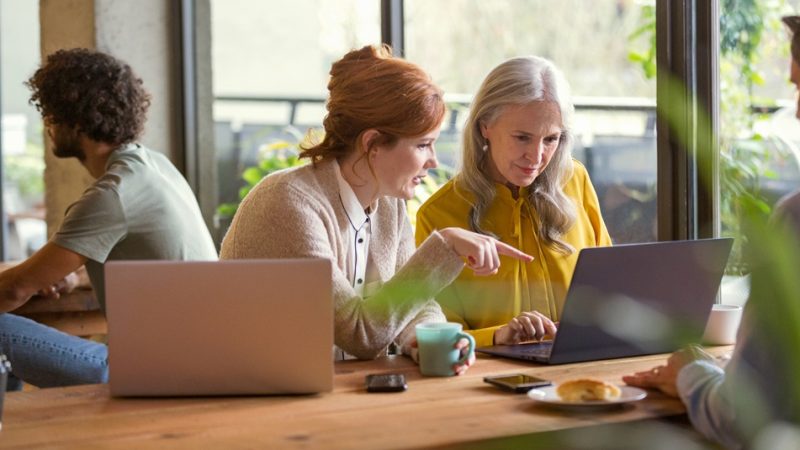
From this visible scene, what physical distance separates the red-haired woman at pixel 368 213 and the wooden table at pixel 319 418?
0.25 metres

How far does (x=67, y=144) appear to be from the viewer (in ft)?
10.9

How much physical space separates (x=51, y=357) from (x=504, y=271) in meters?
1.33

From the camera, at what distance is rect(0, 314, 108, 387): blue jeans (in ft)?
10.3

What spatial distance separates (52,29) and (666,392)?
4.18 meters

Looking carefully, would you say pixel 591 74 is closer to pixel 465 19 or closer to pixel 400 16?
pixel 465 19

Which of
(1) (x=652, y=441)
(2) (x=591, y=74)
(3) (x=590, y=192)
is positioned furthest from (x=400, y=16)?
(1) (x=652, y=441)

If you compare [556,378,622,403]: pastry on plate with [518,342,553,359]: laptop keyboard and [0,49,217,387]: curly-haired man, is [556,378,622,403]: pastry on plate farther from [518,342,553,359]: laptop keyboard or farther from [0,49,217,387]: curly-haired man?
[0,49,217,387]: curly-haired man

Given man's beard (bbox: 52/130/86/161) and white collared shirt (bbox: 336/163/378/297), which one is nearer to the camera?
white collared shirt (bbox: 336/163/378/297)

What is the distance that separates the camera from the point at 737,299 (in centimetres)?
275

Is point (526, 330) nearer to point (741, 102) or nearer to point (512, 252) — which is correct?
point (512, 252)

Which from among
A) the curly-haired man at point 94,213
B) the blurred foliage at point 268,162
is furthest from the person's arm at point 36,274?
the blurred foliage at point 268,162

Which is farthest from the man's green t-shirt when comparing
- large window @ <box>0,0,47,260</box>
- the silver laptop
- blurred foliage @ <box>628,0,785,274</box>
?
large window @ <box>0,0,47,260</box>

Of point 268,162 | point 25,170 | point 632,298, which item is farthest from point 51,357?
point 25,170

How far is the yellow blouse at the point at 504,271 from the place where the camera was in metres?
2.81
